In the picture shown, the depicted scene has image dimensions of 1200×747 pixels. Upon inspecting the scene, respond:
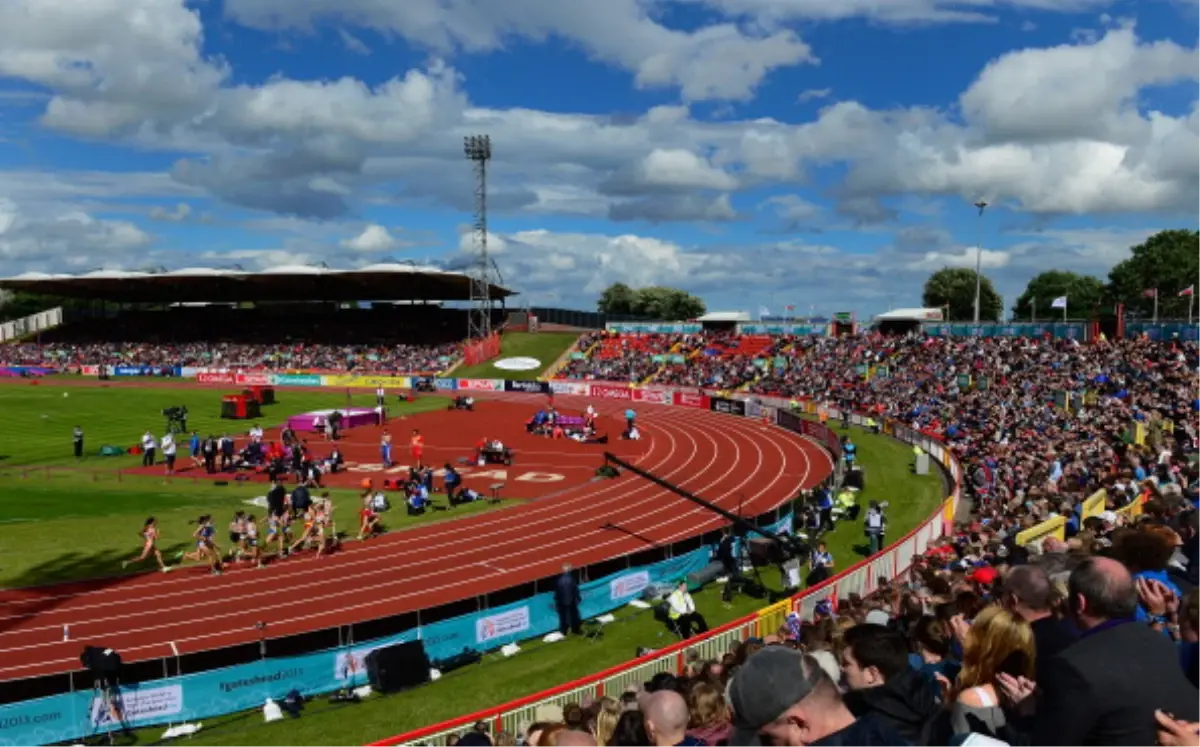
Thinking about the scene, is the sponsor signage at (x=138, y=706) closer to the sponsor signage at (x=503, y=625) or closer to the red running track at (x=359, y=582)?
the red running track at (x=359, y=582)

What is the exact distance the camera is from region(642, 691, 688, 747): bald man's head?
4109 millimetres

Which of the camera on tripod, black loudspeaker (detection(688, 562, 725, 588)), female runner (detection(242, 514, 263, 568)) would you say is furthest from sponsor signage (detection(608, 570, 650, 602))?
the camera on tripod

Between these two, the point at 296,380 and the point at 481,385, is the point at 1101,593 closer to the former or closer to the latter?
the point at 481,385

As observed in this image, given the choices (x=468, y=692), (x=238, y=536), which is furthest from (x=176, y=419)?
(x=468, y=692)

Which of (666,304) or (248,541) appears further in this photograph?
(666,304)

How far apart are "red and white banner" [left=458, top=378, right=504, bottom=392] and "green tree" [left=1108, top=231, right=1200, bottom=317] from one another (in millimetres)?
70633

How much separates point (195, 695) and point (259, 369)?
7189 cm

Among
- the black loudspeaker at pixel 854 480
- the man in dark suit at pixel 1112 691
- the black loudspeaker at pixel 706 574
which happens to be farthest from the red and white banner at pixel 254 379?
the man in dark suit at pixel 1112 691

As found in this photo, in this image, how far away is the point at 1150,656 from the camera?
12.4 ft

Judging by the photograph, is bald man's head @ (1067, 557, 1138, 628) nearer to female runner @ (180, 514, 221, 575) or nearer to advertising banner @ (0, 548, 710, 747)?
advertising banner @ (0, 548, 710, 747)

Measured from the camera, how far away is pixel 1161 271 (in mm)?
100875

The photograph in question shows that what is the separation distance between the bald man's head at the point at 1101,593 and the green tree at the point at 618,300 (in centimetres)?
17831

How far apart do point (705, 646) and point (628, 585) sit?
19.9 feet

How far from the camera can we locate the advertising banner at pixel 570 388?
6831 centimetres
